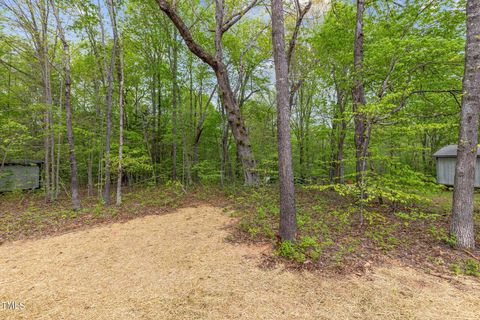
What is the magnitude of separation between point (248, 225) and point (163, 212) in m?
3.02

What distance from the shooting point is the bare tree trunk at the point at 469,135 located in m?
3.45

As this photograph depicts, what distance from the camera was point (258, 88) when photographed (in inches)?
488

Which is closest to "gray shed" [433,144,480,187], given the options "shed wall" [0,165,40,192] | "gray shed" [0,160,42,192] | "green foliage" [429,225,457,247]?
"green foliage" [429,225,457,247]

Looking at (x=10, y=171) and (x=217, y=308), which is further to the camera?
(x=10, y=171)

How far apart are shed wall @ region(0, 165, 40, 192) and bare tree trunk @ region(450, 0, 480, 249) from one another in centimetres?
1578

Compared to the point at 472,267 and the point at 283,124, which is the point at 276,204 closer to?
the point at 283,124

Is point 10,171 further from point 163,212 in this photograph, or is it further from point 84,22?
point 163,212

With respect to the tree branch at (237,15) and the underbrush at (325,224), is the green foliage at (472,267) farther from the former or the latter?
the tree branch at (237,15)

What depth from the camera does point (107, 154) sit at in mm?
6758

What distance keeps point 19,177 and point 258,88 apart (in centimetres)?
1433

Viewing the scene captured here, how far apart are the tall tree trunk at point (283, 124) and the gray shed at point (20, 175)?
1270 cm

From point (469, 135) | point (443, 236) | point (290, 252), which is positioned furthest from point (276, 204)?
point (469, 135)

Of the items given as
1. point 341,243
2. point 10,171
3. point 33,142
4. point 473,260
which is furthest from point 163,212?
point 10,171

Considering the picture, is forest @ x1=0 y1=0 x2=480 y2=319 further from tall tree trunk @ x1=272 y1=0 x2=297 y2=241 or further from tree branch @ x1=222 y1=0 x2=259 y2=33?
tree branch @ x1=222 y1=0 x2=259 y2=33
